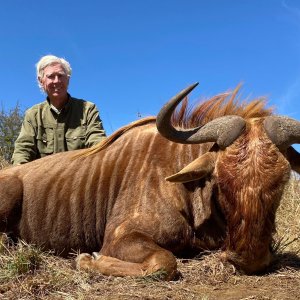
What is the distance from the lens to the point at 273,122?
3943 mm

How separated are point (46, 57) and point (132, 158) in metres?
2.54

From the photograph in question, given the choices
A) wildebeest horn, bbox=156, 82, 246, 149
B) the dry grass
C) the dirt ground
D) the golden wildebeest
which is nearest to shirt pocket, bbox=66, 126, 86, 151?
the golden wildebeest

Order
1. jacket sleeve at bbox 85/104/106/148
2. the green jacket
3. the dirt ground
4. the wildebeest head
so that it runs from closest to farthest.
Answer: the dirt ground, the wildebeest head, jacket sleeve at bbox 85/104/106/148, the green jacket

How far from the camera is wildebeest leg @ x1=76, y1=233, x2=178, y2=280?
12.4 feet

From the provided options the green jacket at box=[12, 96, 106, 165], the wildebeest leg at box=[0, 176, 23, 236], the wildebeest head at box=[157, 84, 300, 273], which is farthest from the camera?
the green jacket at box=[12, 96, 106, 165]

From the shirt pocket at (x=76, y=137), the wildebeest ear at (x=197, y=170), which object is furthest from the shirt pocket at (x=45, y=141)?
the wildebeest ear at (x=197, y=170)

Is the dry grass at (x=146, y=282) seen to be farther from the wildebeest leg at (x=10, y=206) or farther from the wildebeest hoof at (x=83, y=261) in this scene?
the wildebeest leg at (x=10, y=206)

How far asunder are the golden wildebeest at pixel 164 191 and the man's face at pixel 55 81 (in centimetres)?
142

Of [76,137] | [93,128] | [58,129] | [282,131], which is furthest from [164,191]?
[58,129]

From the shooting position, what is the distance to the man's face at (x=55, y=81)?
21.1ft

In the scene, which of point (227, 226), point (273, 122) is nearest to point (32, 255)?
point (227, 226)

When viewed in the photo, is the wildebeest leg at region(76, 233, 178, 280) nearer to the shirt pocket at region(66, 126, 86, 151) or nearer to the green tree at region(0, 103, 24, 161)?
the shirt pocket at region(66, 126, 86, 151)

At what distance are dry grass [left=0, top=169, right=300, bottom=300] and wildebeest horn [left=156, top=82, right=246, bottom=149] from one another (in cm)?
92

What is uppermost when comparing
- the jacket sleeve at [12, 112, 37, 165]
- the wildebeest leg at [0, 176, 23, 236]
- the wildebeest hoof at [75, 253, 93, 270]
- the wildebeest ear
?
the jacket sleeve at [12, 112, 37, 165]
